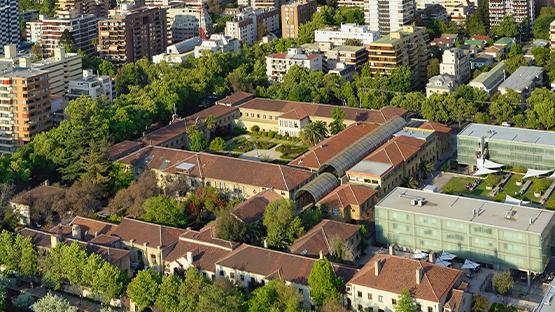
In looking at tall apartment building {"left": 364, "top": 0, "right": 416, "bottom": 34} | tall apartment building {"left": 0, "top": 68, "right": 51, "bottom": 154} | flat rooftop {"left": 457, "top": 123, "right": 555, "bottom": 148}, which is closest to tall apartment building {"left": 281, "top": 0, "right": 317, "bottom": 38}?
tall apartment building {"left": 364, "top": 0, "right": 416, "bottom": 34}

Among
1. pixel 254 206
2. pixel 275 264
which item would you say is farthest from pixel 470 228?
pixel 254 206

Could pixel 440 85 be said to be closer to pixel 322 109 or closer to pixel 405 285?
pixel 322 109

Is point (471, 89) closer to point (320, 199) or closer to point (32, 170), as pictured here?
point (320, 199)

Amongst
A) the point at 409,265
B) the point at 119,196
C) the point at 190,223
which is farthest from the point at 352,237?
the point at 119,196

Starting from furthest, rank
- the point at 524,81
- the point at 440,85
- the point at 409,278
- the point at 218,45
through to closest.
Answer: the point at 218,45 < the point at 524,81 < the point at 440,85 < the point at 409,278

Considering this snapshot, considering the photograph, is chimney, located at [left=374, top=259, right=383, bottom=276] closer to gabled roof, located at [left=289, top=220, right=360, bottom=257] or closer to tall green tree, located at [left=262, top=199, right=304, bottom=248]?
gabled roof, located at [left=289, top=220, right=360, bottom=257]
